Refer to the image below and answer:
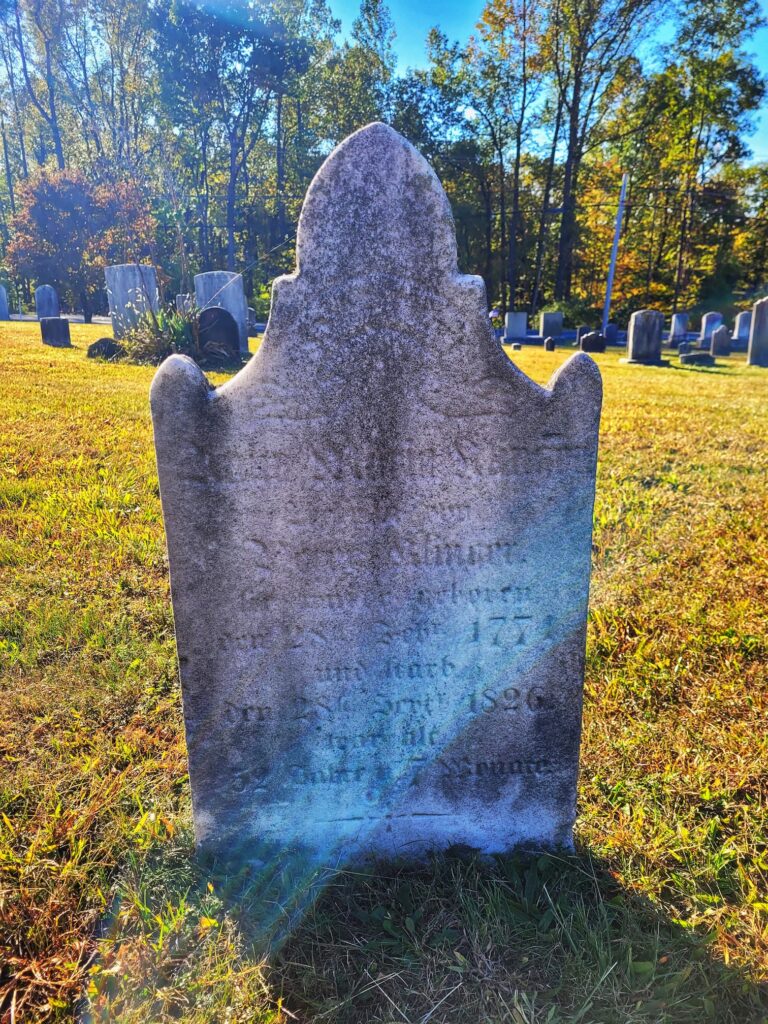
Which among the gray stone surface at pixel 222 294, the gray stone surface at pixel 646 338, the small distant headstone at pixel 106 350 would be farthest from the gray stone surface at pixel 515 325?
the small distant headstone at pixel 106 350

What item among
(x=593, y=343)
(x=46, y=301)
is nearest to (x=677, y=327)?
(x=593, y=343)

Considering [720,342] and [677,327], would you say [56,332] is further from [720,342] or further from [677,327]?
[677,327]

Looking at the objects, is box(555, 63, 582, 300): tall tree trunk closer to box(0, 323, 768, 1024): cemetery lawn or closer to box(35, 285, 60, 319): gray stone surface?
box(35, 285, 60, 319): gray stone surface

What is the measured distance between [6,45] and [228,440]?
44.2m

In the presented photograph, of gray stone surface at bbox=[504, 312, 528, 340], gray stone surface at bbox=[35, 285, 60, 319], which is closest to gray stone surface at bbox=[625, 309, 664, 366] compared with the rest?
gray stone surface at bbox=[504, 312, 528, 340]

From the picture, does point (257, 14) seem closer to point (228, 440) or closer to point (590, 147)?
point (590, 147)

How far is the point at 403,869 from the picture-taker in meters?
2.07

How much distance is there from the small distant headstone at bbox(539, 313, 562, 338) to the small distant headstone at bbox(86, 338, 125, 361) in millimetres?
17479

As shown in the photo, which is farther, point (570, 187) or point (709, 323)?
point (570, 187)

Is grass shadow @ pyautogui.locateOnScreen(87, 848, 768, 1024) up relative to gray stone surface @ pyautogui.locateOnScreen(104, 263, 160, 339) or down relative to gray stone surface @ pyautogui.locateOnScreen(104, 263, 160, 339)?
down

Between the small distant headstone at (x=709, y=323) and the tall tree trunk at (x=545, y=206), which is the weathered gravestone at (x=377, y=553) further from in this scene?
the tall tree trunk at (x=545, y=206)

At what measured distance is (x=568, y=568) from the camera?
75.9 inches

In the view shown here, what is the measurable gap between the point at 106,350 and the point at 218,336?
2.37 meters

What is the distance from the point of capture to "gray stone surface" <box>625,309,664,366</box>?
16922 millimetres
